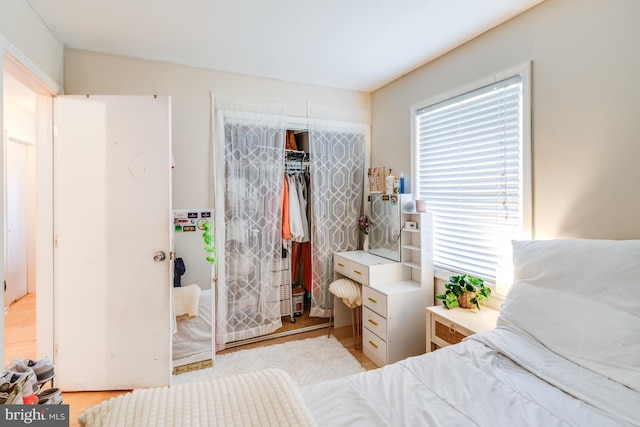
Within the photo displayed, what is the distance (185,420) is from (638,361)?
1.60 meters

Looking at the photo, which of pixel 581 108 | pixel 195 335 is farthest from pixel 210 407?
pixel 581 108

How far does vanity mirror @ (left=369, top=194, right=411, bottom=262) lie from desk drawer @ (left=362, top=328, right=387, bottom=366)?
2.31 feet

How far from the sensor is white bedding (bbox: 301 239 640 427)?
101 cm

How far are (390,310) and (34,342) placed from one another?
3.26m

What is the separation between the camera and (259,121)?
9.39ft

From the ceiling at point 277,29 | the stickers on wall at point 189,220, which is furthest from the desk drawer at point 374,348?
the ceiling at point 277,29

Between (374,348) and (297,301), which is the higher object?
(297,301)

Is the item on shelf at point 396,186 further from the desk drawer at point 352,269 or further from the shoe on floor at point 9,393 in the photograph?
the shoe on floor at point 9,393

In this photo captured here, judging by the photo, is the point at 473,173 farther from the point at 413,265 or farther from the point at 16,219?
the point at 16,219

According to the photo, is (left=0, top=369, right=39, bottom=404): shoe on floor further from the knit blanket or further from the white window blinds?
the white window blinds

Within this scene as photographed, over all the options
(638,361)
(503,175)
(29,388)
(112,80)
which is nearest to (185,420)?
(29,388)

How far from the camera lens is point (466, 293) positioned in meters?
2.09

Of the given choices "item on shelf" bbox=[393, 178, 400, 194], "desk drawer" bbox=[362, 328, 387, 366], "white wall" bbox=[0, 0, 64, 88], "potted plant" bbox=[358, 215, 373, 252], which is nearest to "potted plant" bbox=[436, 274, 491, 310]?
"desk drawer" bbox=[362, 328, 387, 366]

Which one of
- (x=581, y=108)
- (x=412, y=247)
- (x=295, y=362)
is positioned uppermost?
(x=581, y=108)
